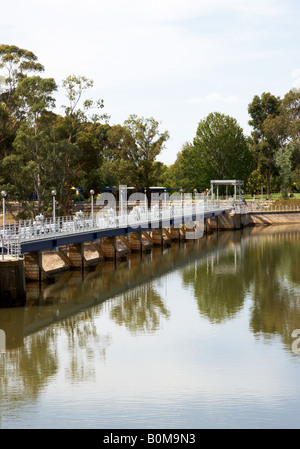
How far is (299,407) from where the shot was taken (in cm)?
2148

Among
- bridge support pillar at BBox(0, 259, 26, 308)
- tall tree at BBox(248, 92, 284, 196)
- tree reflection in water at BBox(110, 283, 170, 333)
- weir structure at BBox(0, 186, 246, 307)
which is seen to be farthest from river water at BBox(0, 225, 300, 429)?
tall tree at BBox(248, 92, 284, 196)

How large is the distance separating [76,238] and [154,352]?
68.7ft

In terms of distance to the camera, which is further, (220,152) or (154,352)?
(220,152)

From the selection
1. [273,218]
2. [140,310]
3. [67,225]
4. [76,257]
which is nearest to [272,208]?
[273,218]

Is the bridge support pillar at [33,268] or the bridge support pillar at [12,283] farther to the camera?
the bridge support pillar at [33,268]

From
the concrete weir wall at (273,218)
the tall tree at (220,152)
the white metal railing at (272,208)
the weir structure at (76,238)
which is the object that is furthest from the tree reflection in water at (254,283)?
the tall tree at (220,152)

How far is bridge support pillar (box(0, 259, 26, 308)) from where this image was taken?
34.9m

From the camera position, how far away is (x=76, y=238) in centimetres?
4756

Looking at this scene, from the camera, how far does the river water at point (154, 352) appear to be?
2111 cm

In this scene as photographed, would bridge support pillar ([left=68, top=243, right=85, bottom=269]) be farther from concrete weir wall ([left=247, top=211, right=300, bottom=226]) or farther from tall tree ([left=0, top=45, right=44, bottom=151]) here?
concrete weir wall ([left=247, top=211, right=300, bottom=226])

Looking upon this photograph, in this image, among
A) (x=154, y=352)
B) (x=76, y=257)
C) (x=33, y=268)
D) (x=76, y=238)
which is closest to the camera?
(x=154, y=352)

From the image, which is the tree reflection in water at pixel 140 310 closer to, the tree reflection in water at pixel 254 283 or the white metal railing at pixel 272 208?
the tree reflection in water at pixel 254 283

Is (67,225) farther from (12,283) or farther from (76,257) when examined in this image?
(12,283)

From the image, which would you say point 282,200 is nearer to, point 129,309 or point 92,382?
point 129,309
